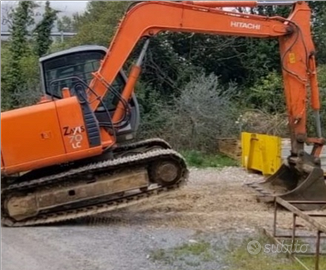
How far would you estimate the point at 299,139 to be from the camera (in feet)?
25.4

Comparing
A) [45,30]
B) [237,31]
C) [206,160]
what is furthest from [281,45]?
[45,30]

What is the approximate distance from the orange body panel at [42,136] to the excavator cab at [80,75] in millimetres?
652

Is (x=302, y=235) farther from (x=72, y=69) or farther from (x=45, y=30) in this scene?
(x=45, y=30)

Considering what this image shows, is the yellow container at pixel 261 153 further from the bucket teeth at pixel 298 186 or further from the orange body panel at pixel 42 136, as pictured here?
the orange body panel at pixel 42 136

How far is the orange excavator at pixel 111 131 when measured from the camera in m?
6.42

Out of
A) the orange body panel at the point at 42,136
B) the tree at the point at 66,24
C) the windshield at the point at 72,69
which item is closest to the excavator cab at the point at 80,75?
the windshield at the point at 72,69

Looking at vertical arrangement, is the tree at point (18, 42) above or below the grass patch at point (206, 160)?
above

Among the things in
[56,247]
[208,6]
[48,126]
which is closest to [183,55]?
[208,6]

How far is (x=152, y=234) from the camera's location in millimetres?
6148

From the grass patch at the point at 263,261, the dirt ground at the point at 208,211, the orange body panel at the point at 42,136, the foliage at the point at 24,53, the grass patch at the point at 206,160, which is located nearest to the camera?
the grass patch at the point at 263,261

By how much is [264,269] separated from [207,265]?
1.33ft

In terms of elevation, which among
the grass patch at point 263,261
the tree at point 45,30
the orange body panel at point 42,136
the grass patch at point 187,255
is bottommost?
the grass patch at point 263,261

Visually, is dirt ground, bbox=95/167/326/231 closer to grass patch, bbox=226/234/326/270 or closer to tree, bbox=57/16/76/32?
grass patch, bbox=226/234/326/270

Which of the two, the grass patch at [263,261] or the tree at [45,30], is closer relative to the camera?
the grass patch at [263,261]
